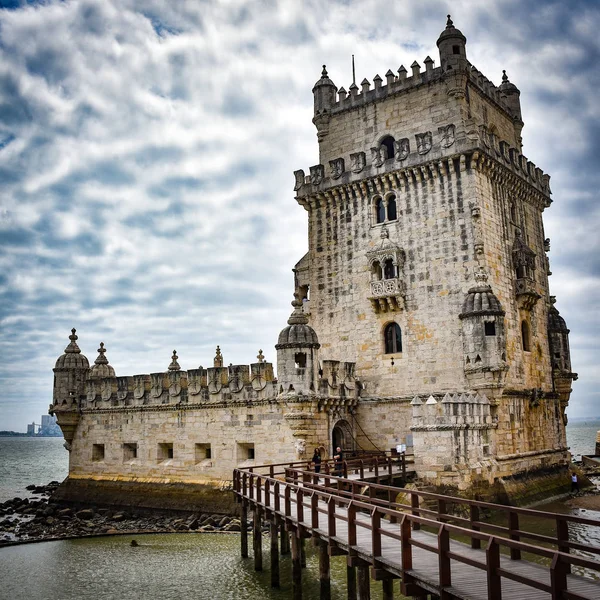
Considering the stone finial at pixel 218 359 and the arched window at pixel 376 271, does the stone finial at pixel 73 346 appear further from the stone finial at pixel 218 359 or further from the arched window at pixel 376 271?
the arched window at pixel 376 271

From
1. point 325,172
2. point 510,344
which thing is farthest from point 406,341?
point 325,172

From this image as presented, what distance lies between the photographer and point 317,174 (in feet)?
104

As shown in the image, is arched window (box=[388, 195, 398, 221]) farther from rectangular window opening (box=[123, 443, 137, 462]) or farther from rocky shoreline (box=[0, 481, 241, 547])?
rectangular window opening (box=[123, 443, 137, 462])

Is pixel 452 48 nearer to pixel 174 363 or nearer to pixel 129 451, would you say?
pixel 174 363

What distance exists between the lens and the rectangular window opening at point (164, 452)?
3070 cm

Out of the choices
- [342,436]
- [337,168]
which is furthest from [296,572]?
[337,168]

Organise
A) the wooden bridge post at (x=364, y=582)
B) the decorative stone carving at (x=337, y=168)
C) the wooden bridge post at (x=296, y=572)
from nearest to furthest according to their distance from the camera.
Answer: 1. the wooden bridge post at (x=364, y=582)
2. the wooden bridge post at (x=296, y=572)
3. the decorative stone carving at (x=337, y=168)

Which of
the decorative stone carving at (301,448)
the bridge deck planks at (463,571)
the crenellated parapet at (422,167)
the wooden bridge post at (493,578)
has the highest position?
the crenellated parapet at (422,167)

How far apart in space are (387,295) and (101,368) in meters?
17.8

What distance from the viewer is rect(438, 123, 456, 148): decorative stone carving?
27.8 meters

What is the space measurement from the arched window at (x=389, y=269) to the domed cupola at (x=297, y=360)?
4.94m

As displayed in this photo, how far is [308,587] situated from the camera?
17047 mm

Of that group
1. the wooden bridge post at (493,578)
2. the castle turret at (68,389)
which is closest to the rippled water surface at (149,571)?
the wooden bridge post at (493,578)

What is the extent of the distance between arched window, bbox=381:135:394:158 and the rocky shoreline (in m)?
17.7
